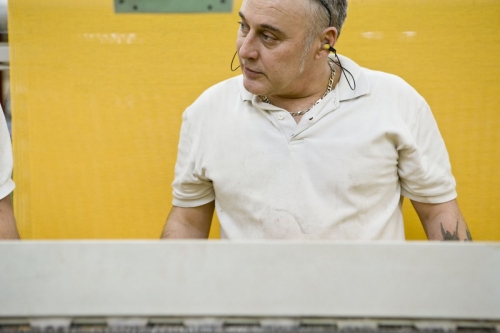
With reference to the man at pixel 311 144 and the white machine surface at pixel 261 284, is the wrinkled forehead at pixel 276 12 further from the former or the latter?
the white machine surface at pixel 261 284

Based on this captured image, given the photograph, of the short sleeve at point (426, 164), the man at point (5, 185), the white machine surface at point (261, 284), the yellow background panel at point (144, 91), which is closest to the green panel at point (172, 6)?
the yellow background panel at point (144, 91)

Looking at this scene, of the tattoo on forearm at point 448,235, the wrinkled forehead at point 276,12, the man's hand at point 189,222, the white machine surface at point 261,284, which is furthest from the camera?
the man's hand at point 189,222

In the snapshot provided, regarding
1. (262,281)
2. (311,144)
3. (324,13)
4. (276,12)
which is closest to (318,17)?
(324,13)

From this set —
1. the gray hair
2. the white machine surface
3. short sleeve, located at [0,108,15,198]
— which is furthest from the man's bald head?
the white machine surface

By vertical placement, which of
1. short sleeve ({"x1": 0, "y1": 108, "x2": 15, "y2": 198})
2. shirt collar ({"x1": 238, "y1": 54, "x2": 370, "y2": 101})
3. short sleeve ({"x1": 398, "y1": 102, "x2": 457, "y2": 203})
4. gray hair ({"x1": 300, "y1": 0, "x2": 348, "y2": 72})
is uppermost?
gray hair ({"x1": 300, "y1": 0, "x2": 348, "y2": 72})

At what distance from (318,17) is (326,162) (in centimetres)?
45

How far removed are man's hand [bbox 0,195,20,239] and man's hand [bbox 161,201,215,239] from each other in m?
0.47

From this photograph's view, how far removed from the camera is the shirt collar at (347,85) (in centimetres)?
182

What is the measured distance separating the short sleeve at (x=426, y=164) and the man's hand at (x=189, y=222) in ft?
2.19

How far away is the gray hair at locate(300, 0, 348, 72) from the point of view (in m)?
1.79

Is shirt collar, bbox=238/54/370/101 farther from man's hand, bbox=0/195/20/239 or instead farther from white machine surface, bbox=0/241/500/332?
white machine surface, bbox=0/241/500/332

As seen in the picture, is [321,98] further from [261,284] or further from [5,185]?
[261,284]

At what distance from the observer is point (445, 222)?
185 cm

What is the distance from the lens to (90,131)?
2.22 meters
